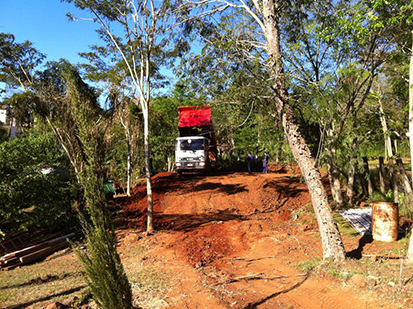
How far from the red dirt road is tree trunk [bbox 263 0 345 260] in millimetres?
931

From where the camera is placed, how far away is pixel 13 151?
10523mm

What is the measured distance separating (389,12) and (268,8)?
141 inches

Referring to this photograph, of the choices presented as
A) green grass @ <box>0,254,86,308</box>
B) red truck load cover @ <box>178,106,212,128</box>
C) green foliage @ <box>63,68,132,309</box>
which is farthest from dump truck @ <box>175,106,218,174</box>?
green foliage @ <box>63,68,132,309</box>

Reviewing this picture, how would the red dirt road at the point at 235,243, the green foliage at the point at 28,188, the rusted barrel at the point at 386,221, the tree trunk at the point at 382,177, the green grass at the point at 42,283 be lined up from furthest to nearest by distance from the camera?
1. the tree trunk at the point at 382,177
2. the green foliage at the point at 28,188
3. the rusted barrel at the point at 386,221
4. the green grass at the point at 42,283
5. the red dirt road at the point at 235,243

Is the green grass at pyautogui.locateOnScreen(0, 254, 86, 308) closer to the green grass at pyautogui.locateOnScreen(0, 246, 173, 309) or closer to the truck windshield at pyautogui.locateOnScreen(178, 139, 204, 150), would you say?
the green grass at pyautogui.locateOnScreen(0, 246, 173, 309)

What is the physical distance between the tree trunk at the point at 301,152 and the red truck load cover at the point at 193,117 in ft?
33.1

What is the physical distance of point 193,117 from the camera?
17.5 m

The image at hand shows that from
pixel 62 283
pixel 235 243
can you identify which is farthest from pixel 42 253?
pixel 235 243

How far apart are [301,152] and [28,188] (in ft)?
32.5

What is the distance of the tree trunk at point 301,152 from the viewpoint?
6.30m

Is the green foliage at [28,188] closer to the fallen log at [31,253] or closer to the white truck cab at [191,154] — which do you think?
the fallen log at [31,253]

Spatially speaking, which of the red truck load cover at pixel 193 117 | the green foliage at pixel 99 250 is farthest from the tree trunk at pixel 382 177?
the green foliage at pixel 99 250

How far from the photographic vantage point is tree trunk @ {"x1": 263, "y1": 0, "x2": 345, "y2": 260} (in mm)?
6301

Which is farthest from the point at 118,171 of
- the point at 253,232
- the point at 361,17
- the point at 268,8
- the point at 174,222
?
the point at 361,17
